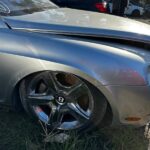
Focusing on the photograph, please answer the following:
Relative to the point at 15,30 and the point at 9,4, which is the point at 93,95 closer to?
the point at 15,30

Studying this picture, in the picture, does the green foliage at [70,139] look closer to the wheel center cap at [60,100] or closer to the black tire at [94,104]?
the black tire at [94,104]

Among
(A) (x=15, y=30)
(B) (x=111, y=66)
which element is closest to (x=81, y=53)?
(B) (x=111, y=66)

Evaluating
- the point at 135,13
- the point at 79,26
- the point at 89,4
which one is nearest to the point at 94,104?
the point at 79,26

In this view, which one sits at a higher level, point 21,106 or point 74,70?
point 74,70

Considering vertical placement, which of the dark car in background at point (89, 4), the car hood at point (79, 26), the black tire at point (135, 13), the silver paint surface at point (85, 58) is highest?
the car hood at point (79, 26)

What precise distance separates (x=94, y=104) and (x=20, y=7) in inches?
57.1

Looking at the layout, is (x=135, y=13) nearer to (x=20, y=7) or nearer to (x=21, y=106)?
(x=20, y=7)

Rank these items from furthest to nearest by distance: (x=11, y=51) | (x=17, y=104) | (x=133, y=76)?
1. (x=17, y=104)
2. (x=11, y=51)
3. (x=133, y=76)

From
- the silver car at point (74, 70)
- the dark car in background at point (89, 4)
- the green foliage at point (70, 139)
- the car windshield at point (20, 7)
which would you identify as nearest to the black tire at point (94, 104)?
the silver car at point (74, 70)

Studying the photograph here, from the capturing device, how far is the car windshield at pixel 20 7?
3.66m

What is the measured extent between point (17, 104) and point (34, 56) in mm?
→ 645

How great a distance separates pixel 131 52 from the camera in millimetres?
3166

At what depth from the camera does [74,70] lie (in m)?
3.10

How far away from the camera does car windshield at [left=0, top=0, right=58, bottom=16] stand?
3.66 m
